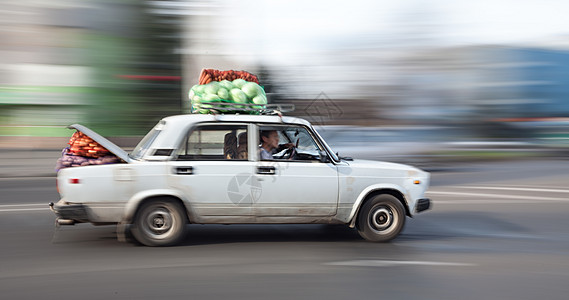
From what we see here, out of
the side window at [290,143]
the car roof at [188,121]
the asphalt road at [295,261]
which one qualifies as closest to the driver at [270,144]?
the side window at [290,143]

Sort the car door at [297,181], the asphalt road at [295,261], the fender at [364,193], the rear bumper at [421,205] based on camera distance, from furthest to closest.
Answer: the rear bumper at [421,205]
the fender at [364,193]
the car door at [297,181]
the asphalt road at [295,261]

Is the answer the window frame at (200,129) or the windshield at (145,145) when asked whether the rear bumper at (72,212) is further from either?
the window frame at (200,129)

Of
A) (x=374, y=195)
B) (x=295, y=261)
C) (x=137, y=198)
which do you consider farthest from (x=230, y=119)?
(x=374, y=195)

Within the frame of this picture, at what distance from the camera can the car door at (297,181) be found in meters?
6.64

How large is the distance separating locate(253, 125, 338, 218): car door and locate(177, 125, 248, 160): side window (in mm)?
252

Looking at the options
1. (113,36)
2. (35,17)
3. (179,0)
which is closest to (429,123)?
(179,0)

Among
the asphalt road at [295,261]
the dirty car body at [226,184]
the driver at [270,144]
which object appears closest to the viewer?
the asphalt road at [295,261]

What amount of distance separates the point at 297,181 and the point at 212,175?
98 cm

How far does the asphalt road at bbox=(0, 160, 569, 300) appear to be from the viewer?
511 cm

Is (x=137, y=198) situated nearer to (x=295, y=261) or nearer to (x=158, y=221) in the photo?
(x=158, y=221)

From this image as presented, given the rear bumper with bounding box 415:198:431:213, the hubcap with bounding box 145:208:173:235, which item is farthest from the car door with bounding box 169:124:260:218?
the rear bumper with bounding box 415:198:431:213

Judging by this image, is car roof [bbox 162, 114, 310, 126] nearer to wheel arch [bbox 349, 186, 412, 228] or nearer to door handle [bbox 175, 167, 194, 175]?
door handle [bbox 175, 167, 194, 175]

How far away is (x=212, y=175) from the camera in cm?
649

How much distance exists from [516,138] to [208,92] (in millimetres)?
21298
